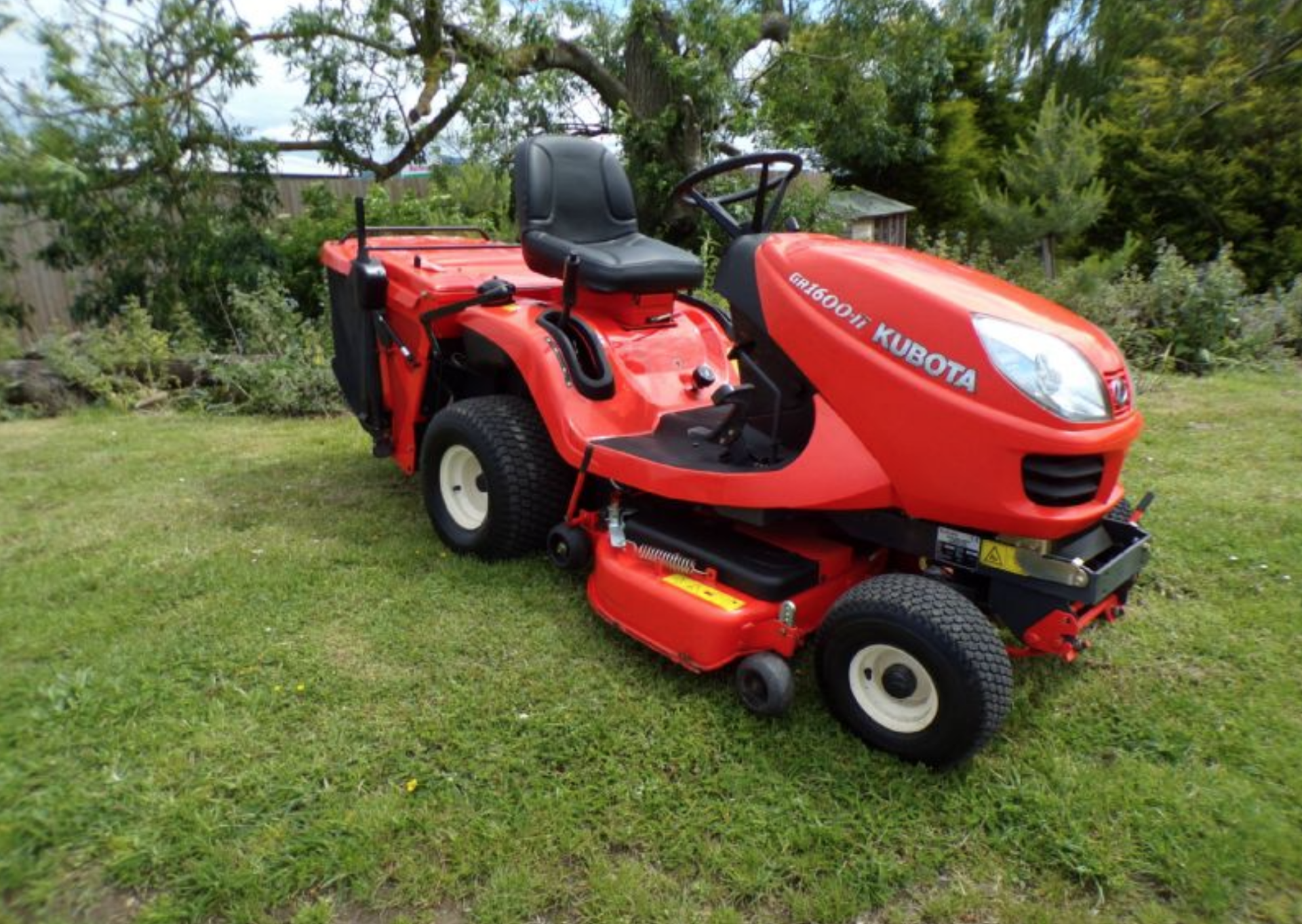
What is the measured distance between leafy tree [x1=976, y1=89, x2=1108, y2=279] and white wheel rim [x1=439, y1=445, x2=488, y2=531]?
9513 millimetres

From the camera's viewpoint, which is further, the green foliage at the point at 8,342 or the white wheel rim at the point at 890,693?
the green foliage at the point at 8,342

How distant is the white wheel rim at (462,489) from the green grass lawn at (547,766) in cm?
19

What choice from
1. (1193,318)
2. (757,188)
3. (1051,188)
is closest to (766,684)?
(757,188)

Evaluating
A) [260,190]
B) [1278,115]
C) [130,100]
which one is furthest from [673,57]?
[1278,115]

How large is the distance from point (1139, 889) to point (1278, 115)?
46.8 ft

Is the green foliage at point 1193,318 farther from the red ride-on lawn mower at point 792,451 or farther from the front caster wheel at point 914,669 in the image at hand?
the front caster wheel at point 914,669

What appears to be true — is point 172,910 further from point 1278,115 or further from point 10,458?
point 1278,115

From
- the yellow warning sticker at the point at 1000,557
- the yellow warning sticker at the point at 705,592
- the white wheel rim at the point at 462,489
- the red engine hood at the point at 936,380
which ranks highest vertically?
the red engine hood at the point at 936,380

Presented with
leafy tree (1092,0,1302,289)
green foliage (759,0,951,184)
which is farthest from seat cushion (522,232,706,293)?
leafy tree (1092,0,1302,289)

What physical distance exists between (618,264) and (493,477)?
932mm

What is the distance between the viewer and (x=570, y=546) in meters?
3.09

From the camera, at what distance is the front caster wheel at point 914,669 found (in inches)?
81.7

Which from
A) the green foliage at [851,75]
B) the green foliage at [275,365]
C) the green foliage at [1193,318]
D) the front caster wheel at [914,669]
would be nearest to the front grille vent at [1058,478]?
the front caster wheel at [914,669]

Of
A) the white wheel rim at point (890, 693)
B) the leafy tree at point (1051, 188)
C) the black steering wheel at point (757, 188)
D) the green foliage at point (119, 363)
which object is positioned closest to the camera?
the white wheel rim at point (890, 693)
